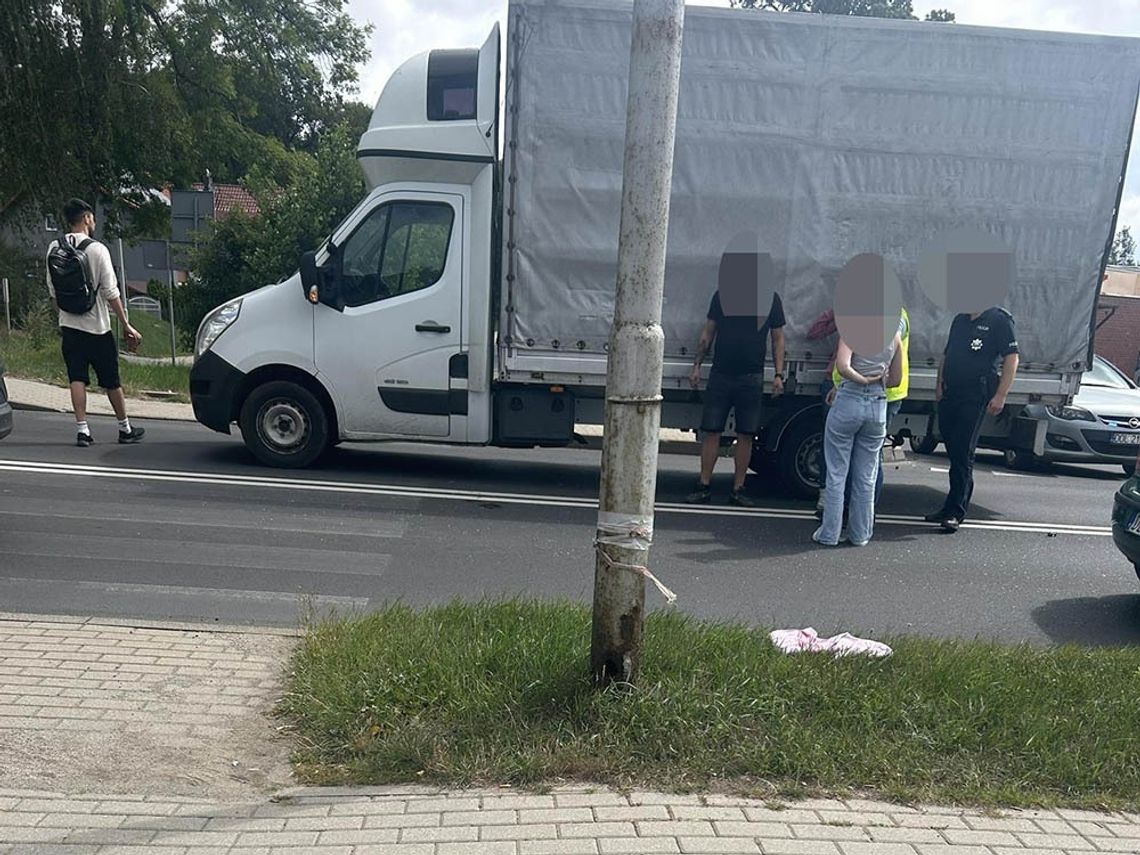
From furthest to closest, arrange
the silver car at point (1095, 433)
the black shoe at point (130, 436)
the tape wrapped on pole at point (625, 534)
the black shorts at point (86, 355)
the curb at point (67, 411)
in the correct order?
1. the silver car at point (1095, 433)
2. the curb at point (67, 411)
3. the black shoe at point (130, 436)
4. the black shorts at point (86, 355)
5. the tape wrapped on pole at point (625, 534)

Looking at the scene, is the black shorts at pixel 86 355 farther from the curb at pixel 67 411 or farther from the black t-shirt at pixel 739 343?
the black t-shirt at pixel 739 343

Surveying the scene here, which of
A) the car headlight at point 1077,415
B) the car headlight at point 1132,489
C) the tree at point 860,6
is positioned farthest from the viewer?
the tree at point 860,6

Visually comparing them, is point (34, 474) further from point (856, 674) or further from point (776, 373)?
point (856, 674)

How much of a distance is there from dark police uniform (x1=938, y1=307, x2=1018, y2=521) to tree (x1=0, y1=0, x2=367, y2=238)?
16633 millimetres

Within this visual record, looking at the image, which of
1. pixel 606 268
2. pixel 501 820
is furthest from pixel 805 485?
pixel 501 820

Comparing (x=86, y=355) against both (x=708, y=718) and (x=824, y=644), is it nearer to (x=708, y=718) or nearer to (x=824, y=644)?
(x=824, y=644)

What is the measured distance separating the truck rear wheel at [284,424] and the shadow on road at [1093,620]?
5.76 metres

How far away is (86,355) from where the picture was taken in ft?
29.5

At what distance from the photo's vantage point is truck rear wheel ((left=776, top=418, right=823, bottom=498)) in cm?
862

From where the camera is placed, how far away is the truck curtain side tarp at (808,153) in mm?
7703

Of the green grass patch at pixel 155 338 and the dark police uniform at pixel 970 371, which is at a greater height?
the dark police uniform at pixel 970 371

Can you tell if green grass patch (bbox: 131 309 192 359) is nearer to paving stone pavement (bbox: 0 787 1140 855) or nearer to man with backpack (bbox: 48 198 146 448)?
man with backpack (bbox: 48 198 146 448)

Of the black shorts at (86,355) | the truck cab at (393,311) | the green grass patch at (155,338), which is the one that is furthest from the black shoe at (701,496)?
the green grass patch at (155,338)

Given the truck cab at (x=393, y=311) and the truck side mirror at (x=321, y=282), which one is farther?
the truck side mirror at (x=321, y=282)
